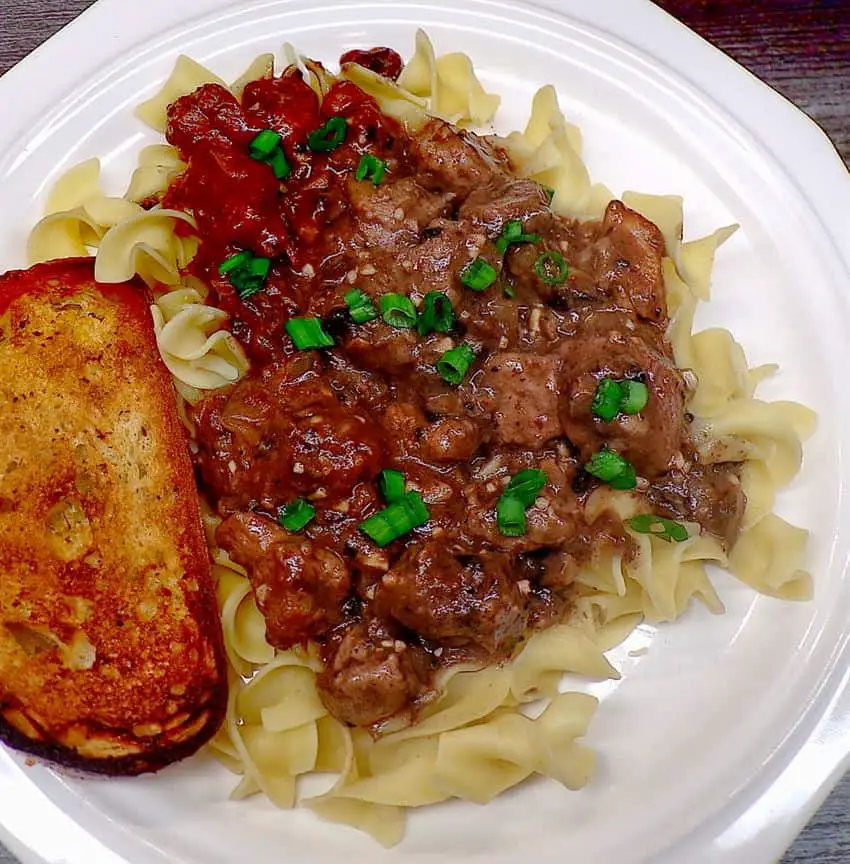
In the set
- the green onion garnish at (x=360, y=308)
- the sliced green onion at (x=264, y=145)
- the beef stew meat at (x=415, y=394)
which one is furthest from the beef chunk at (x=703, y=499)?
the sliced green onion at (x=264, y=145)

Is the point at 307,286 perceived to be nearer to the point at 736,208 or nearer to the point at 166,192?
the point at 166,192

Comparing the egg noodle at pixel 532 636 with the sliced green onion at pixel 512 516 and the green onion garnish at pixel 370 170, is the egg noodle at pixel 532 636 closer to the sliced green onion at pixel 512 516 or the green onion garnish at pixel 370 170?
the sliced green onion at pixel 512 516

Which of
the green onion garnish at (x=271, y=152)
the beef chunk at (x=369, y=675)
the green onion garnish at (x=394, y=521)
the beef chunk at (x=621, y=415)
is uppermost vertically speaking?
the green onion garnish at (x=271, y=152)

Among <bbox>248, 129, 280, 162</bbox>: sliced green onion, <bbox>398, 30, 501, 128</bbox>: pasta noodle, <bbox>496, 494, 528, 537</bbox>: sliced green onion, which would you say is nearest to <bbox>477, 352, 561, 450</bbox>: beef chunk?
<bbox>496, 494, 528, 537</bbox>: sliced green onion

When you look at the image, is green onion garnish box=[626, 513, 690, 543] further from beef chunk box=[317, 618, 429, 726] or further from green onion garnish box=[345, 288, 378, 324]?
green onion garnish box=[345, 288, 378, 324]

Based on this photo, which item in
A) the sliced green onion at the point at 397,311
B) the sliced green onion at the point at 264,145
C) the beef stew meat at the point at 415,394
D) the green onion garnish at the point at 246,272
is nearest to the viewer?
the beef stew meat at the point at 415,394

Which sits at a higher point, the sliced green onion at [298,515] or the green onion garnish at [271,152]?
the green onion garnish at [271,152]

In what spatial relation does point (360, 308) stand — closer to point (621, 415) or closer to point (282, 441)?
point (282, 441)
